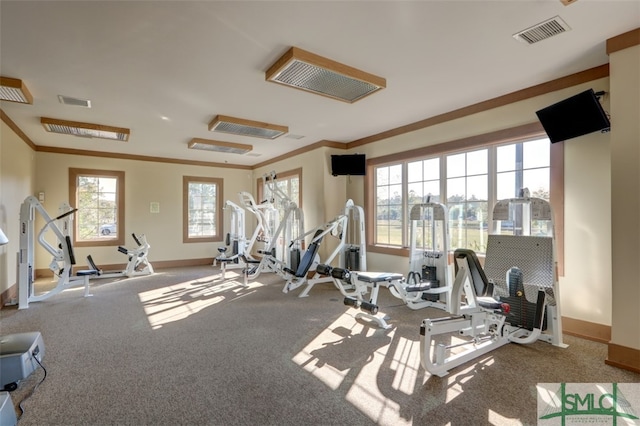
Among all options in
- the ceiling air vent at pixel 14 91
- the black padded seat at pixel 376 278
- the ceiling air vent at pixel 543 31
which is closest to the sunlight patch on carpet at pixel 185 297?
the black padded seat at pixel 376 278

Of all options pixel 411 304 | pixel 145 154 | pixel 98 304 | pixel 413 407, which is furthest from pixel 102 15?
pixel 145 154

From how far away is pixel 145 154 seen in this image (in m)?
7.35

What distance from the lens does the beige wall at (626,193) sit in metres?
2.51

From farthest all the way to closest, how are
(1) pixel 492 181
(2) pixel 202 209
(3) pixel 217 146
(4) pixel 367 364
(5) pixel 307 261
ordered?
1. (2) pixel 202 209
2. (3) pixel 217 146
3. (5) pixel 307 261
4. (1) pixel 492 181
5. (4) pixel 367 364

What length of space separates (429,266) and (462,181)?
4.10 ft

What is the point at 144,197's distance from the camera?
7.52 meters

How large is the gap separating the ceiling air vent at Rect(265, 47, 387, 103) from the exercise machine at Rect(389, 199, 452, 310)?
1747 mm

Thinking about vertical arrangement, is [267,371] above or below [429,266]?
below

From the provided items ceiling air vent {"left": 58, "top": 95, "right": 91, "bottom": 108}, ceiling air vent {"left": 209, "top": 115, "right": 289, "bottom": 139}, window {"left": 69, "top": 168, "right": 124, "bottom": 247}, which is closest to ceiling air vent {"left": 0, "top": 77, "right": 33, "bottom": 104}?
ceiling air vent {"left": 58, "top": 95, "right": 91, "bottom": 108}

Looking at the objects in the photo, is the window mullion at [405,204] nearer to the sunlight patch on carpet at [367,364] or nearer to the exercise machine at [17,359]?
the sunlight patch on carpet at [367,364]

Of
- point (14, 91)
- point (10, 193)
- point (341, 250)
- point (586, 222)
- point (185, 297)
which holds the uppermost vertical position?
point (14, 91)

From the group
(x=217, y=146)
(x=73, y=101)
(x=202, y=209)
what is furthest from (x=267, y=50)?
(x=202, y=209)

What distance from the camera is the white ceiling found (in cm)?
224

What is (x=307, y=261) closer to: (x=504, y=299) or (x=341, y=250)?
(x=341, y=250)
